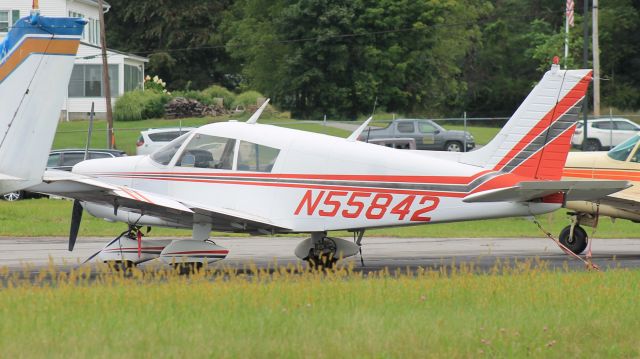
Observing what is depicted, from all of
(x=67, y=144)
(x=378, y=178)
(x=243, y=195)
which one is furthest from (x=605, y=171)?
(x=67, y=144)

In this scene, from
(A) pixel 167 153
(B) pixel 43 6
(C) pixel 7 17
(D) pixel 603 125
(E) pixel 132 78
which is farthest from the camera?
(E) pixel 132 78

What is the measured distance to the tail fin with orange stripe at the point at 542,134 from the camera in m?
15.3

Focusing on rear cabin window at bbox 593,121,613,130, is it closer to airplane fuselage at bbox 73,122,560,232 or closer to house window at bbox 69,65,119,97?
house window at bbox 69,65,119,97

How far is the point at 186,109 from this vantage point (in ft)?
183

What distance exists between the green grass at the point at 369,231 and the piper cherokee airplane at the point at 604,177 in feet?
16.1

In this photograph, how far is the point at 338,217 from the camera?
1494 centimetres

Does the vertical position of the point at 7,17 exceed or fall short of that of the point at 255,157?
it exceeds it

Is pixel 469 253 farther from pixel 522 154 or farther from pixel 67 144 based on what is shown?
pixel 67 144

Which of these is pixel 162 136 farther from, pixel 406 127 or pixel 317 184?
pixel 317 184

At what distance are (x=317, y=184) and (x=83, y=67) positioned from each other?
46174 millimetres

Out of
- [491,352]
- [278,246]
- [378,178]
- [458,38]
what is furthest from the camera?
[458,38]

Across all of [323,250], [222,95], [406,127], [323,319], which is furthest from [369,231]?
[222,95]

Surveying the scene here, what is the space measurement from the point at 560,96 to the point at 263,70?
50.2 m

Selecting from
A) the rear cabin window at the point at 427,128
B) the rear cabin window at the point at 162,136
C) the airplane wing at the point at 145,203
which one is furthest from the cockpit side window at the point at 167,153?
the rear cabin window at the point at 427,128
